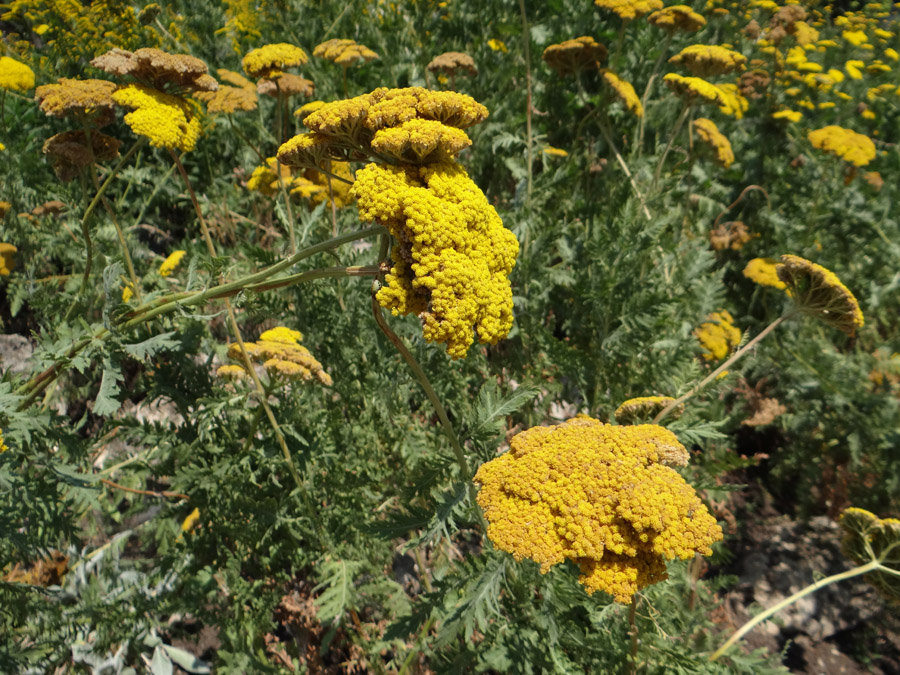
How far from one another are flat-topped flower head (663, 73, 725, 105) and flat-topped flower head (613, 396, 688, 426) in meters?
2.79

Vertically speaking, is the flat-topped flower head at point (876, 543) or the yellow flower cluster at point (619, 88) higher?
the yellow flower cluster at point (619, 88)

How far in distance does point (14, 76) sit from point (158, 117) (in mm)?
2903

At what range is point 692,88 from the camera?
422cm

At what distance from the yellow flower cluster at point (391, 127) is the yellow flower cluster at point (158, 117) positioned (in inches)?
27.4

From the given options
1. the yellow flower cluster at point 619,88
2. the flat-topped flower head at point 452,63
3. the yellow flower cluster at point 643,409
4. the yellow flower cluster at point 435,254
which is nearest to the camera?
the yellow flower cluster at point 435,254

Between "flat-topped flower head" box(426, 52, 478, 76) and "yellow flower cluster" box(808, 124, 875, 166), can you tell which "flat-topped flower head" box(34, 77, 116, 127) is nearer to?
"flat-topped flower head" box(426, 52, 478, 76)

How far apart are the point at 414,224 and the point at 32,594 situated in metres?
3.18

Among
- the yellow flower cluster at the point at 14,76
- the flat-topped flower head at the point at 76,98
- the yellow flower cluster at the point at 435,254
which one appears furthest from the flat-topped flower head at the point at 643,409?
the yellow flower cluster at the point at 14,76

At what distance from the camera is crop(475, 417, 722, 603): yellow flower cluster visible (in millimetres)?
1802

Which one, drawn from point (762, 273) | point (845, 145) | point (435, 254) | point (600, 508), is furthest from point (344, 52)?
point (845, 145)

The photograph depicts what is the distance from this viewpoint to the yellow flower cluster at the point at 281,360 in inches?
105

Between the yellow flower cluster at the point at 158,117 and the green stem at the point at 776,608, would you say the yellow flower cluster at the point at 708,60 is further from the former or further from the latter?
the yellow flower cluster at the point at 158,117

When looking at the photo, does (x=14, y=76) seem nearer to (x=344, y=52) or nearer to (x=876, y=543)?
(x=344, y=52)

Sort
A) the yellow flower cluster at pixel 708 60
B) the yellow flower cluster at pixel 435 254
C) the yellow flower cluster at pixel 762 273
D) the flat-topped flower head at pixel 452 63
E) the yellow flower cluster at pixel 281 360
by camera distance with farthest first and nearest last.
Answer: the yellow flower cluster at pixel 762 273
the yellow flower cluster at pixel 708 60
the flat-topped flower head at pixel 452 63
the yellow flower cluster at pixel 281 360
the yellow flower cluster at pixel 435 254
